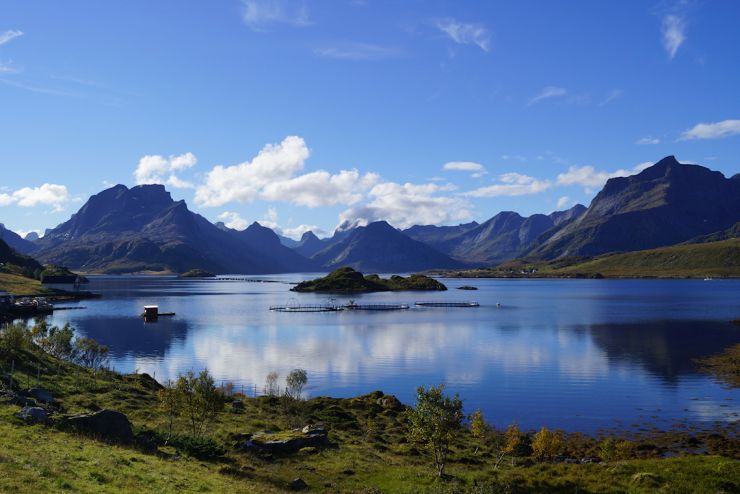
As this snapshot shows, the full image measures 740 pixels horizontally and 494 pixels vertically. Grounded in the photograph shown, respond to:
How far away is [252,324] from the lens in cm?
18288

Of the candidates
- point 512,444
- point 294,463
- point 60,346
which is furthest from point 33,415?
point 60,346

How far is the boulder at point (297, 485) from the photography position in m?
40.3

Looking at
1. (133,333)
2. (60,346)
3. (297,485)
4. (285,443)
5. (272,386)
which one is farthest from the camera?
(133,333)

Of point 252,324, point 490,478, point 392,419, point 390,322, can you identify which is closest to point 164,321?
point 252,324

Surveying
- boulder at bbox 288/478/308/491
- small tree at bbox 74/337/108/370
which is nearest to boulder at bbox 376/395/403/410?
boulder at bbox 288/478/308/491

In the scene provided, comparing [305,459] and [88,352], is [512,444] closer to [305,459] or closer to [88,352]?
[305,459]

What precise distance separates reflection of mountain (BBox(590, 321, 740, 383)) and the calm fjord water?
27 cm

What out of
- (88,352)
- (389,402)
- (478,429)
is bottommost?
(389,402)

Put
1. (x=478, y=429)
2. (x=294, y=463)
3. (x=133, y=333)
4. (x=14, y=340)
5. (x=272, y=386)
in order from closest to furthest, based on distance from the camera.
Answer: (x=294, y=463) < (x=478, y=429) < (x=14, y=340) < (x=272, y=386) < (x=133, y=333)

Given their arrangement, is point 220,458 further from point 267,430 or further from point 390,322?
point 390,322

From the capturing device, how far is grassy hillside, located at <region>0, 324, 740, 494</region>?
33281 millimetres

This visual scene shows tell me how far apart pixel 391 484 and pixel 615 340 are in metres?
115

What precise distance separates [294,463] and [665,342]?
388 feet

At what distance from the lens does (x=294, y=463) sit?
158 ft
